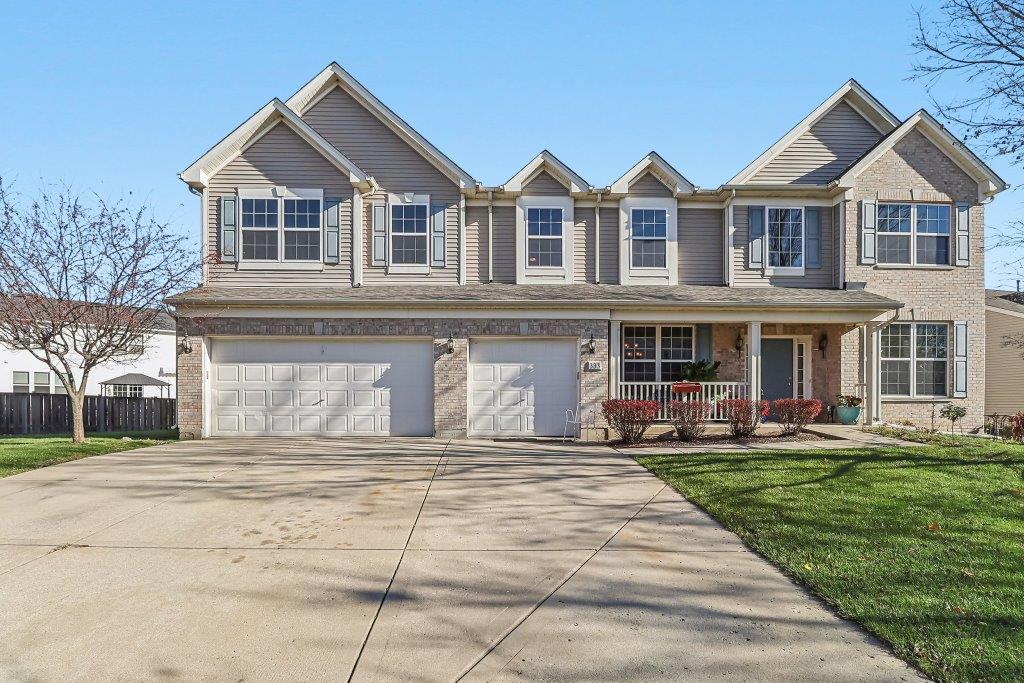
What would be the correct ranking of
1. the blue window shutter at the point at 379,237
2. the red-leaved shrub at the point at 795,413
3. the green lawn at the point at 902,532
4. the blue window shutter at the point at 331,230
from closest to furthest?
the green lawn at the point at 902,532
the red-leaved shrub at the point at 795,413
the blue window shutter at the point at 331,230
the blue window shutter at the point at 379,237

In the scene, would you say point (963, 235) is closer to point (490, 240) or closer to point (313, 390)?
point (490, 240)

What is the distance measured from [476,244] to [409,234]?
69.7 inches

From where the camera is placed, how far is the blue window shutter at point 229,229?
1528 centimetres

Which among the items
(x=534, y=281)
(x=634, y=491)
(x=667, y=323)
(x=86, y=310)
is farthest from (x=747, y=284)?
(x=86, y=310)

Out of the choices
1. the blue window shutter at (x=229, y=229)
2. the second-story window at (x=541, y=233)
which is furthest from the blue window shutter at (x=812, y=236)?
the blue window shutter at (x=229, y=229)

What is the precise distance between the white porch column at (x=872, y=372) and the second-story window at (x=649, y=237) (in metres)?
5.40

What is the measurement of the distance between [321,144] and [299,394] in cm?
625

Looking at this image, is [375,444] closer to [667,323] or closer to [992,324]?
[667,323]

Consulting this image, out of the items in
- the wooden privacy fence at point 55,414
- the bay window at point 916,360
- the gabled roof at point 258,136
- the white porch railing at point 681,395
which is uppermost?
the gabled roof at point 258,136

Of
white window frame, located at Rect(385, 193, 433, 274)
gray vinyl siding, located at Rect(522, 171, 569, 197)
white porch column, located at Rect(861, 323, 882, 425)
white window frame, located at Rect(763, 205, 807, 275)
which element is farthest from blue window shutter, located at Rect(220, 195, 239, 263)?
white porch column, located at Rect(861, 323, 882, 425)

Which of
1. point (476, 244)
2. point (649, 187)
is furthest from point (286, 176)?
point (649, 187)

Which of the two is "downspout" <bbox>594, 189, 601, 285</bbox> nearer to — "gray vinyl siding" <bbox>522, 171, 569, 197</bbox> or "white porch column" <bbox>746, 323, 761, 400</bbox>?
"gray vinyl siding" <bbox>522, 171, 569, 197</bbox>

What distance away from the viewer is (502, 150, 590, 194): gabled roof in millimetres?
15875

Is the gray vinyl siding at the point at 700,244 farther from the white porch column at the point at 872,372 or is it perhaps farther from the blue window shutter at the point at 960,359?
the blue window shutter at the point at 960,359
